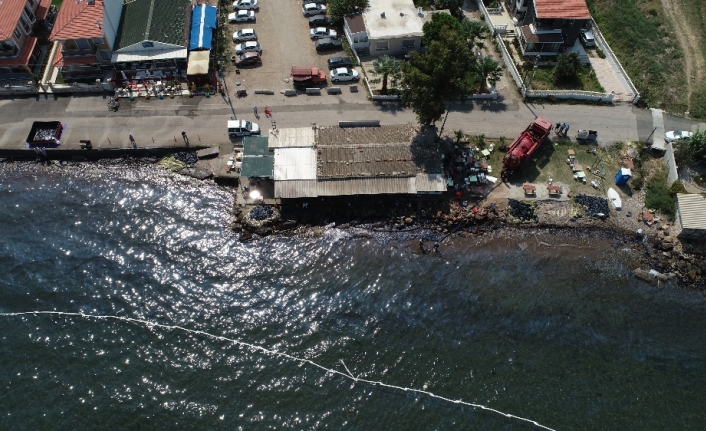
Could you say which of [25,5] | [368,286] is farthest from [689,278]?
[25,5]

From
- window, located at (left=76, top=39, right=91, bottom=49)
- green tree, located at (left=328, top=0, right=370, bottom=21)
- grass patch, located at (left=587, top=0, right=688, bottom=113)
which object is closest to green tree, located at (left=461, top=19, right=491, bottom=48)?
green tree, located at (left=328, top=0, right=370, bottom=21)

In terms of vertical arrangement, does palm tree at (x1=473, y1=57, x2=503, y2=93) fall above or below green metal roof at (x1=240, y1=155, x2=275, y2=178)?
above

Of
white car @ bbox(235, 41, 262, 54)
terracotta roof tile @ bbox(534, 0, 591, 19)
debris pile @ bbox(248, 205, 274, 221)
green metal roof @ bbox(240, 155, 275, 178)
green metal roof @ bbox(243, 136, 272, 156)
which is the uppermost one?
terracotta roof tile @ bbox(534, 0, 591, 19)

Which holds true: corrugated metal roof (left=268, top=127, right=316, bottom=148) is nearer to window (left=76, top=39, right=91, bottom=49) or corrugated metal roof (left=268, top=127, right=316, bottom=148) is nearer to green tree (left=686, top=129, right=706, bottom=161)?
window (left=76, top=39, right=91, bottom=49)

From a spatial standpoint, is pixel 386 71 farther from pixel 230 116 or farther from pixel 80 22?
pixel 80 22

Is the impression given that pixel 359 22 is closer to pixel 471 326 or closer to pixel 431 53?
pixel 431 53
